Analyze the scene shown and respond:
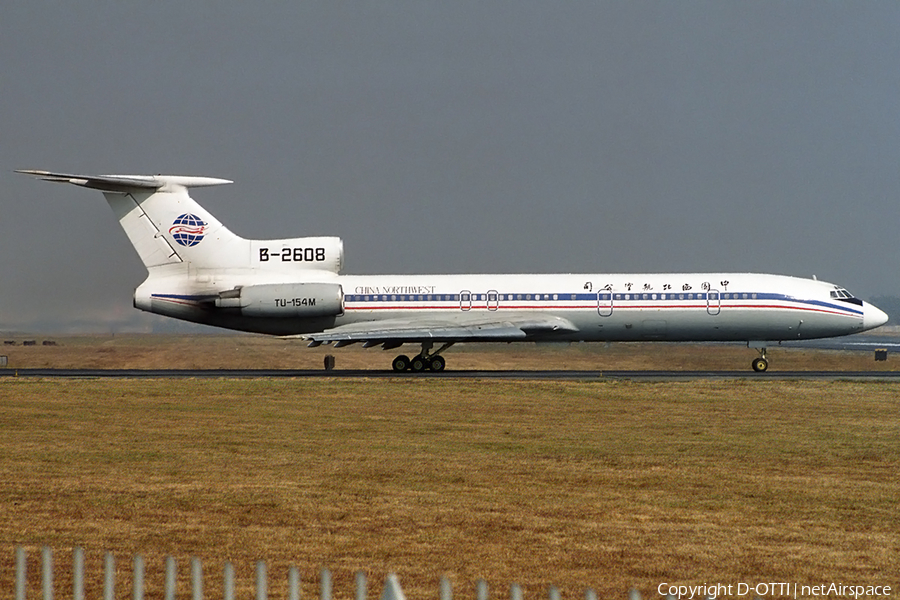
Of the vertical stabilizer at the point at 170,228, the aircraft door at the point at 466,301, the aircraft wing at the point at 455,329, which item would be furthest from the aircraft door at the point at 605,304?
the vertical stabilizer at the point at 170,228

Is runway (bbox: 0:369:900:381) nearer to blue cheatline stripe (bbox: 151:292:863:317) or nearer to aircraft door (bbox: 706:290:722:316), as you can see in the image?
blue cheatline stripe (bbox: 151:292:863:317)

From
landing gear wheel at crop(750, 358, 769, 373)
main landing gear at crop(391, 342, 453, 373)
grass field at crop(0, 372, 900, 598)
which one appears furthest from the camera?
landing gear wheel at crop(750, 358, 769, 373)

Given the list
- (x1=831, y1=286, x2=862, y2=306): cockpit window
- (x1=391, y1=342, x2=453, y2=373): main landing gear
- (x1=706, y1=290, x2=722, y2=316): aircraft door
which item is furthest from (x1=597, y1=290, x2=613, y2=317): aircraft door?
(x1=831, y1=286, x2=862, y2=306): cockpit window

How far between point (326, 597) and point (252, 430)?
654 inches

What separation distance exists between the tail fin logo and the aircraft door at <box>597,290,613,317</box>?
15196 millimetres

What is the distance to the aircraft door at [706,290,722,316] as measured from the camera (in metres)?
40.5

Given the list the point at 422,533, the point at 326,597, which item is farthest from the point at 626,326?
the point at 326,597

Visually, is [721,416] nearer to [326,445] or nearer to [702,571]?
[326,445]

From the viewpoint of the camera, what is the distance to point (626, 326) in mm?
40688

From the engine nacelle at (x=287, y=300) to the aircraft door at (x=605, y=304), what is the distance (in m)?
9.56

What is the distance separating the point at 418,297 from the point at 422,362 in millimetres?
2448

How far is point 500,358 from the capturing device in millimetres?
53188

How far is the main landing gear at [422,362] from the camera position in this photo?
4066 centimetres

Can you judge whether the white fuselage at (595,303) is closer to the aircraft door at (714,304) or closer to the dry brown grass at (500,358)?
the aircraft door at (714,304)
